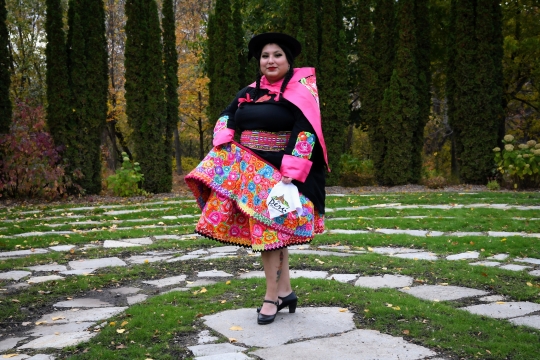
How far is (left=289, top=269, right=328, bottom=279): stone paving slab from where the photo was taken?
475cm

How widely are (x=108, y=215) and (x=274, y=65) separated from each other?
6261mm

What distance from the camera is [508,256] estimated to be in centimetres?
550

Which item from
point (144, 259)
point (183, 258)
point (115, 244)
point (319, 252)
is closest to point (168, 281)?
point (183, 258)

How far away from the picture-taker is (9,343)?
11.1 feet

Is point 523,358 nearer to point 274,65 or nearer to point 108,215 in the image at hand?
point 274,65

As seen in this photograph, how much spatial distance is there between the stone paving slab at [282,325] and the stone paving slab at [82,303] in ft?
3.33

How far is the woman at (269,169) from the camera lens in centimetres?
351

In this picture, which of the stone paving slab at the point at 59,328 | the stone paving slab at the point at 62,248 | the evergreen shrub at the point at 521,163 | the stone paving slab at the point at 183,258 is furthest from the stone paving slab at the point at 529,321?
the evergreen shrub at the point at 521,163

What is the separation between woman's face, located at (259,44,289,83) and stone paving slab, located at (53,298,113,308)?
2.11 metres

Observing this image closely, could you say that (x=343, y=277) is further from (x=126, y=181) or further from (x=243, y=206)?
(x=126, y=181)

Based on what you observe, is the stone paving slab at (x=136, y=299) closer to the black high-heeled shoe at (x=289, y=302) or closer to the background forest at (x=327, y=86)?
the black high-heeled shoe at (x=289, y=302)

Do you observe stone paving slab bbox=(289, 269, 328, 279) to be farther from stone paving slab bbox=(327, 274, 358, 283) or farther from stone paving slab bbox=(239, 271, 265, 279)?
stone paving slab bbox=(239, 271, 265, 279)

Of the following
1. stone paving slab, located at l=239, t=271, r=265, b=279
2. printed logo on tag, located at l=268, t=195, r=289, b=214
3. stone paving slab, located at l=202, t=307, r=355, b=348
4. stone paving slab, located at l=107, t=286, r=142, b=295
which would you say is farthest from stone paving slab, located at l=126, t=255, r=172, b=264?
printed logo on tag, located at l=268, t=195, r=289, b=214

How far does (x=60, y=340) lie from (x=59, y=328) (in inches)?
11.8
